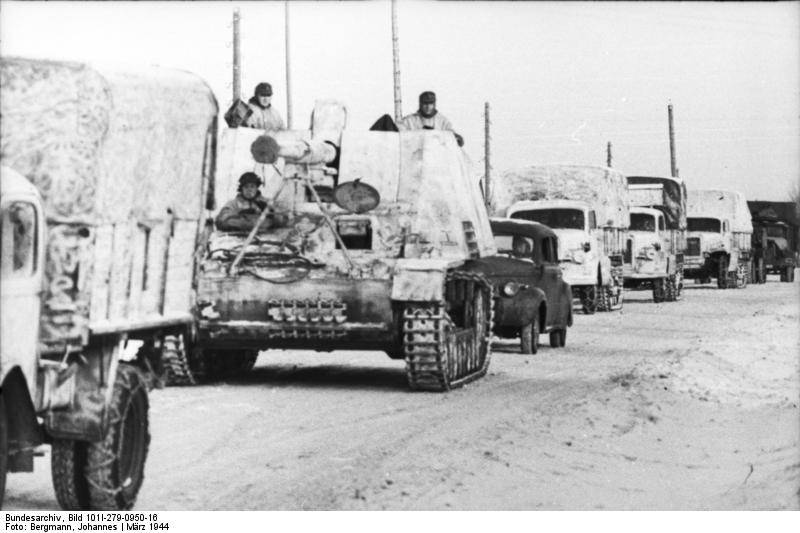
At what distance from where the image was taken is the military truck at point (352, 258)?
15.0 m

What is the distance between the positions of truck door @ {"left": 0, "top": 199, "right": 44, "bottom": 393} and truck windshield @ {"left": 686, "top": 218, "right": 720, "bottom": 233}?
3686 centimetres

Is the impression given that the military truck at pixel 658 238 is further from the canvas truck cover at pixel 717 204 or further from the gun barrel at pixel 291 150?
the gun barrel at pixel 291 150

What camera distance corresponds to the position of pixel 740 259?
43.8m

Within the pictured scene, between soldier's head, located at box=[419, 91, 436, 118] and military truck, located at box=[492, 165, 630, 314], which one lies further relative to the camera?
military truck, located at box=[492, 165, 630, 314]

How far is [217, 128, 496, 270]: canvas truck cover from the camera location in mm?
16000

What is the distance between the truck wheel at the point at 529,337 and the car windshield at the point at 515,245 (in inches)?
35.6

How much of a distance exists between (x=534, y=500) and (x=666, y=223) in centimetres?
2798

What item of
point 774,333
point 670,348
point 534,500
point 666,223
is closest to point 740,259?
point 666,223

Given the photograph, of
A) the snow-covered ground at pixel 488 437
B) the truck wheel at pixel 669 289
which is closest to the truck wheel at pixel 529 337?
the snow-covered ground at pixel 488 437

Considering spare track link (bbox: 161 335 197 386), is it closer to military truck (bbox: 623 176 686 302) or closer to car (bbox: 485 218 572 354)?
car (bbox: 485 218 572 354)

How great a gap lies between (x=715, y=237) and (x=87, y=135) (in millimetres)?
36300

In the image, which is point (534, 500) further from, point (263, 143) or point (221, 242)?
point (221, 242)

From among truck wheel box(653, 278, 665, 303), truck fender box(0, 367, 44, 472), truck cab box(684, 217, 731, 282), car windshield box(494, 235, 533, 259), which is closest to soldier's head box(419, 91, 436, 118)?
car windshield box(494, 235, 533, 259)

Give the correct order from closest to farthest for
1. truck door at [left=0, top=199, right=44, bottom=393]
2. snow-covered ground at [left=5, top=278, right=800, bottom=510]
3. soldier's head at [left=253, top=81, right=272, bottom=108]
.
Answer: truck door at [left=0, top=199, right=44, bottom=393], snow-covered ground at [left=5, top=278, right=800, bottom=510], soldier's head at [left=253, top=81, right=272, bottom=108]
